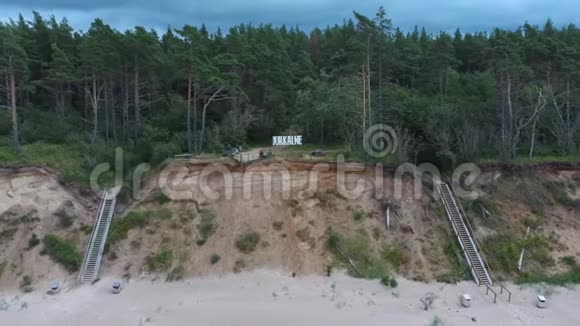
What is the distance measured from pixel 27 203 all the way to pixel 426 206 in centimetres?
2502

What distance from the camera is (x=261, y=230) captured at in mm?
26188

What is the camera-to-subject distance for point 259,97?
42719 mm

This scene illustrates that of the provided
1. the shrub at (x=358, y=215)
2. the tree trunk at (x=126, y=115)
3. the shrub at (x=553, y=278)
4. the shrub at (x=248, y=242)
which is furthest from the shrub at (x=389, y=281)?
the tree trunk at (x=126, y=115)

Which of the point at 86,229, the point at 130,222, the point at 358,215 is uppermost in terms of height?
the point at 358,215

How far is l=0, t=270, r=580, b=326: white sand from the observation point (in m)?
20.1

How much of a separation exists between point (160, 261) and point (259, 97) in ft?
73.7

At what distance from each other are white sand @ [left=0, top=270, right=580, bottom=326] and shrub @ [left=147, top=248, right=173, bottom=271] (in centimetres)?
108

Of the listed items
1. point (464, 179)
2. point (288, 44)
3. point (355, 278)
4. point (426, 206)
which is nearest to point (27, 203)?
point (355, 278)

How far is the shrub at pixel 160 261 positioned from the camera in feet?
79.6

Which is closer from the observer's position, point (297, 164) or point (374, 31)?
point (297, 164)

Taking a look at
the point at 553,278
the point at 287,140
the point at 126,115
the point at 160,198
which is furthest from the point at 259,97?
the point at 553,278

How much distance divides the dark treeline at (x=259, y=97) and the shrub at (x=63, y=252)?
830 cm

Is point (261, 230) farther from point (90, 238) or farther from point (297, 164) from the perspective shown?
point (90, 238)

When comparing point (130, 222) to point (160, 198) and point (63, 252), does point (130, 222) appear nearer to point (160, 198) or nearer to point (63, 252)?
point (160, 198)
